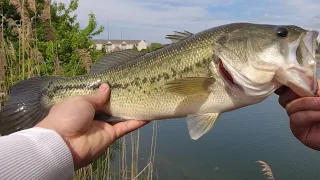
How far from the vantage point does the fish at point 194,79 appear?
197 cm

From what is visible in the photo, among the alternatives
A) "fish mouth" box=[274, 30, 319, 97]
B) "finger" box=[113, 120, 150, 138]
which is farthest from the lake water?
"fish mouth" box=[274, 30, 319, 97]

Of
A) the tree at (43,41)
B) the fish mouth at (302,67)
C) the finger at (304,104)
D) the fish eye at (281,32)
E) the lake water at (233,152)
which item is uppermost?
the fish eye at (281,32)

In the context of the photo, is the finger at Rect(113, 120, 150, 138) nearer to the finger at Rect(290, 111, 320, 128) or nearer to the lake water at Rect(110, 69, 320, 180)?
the finger at Rect(290, 111, 320, 128)

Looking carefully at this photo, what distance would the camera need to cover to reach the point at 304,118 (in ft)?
6.92

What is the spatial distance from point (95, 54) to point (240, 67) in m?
8.29

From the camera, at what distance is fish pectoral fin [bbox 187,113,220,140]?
2.28 metres

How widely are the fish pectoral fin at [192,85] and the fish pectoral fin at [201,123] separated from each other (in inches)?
7.4

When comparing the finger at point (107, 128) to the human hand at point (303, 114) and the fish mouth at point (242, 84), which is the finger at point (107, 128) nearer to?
the fish mouth at point (242, 84)

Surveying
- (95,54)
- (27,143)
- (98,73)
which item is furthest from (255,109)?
(27,143)

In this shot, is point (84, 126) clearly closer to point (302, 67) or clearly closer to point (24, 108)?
point (24, 108)

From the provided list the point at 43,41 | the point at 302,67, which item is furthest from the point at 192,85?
the point at 43,41

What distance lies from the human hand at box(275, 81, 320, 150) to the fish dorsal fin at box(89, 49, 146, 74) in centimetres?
112

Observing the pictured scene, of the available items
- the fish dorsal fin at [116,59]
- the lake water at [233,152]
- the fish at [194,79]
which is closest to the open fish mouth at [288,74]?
the fish at [194,79]

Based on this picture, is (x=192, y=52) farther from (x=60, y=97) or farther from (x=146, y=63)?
(x=60, y=97)
